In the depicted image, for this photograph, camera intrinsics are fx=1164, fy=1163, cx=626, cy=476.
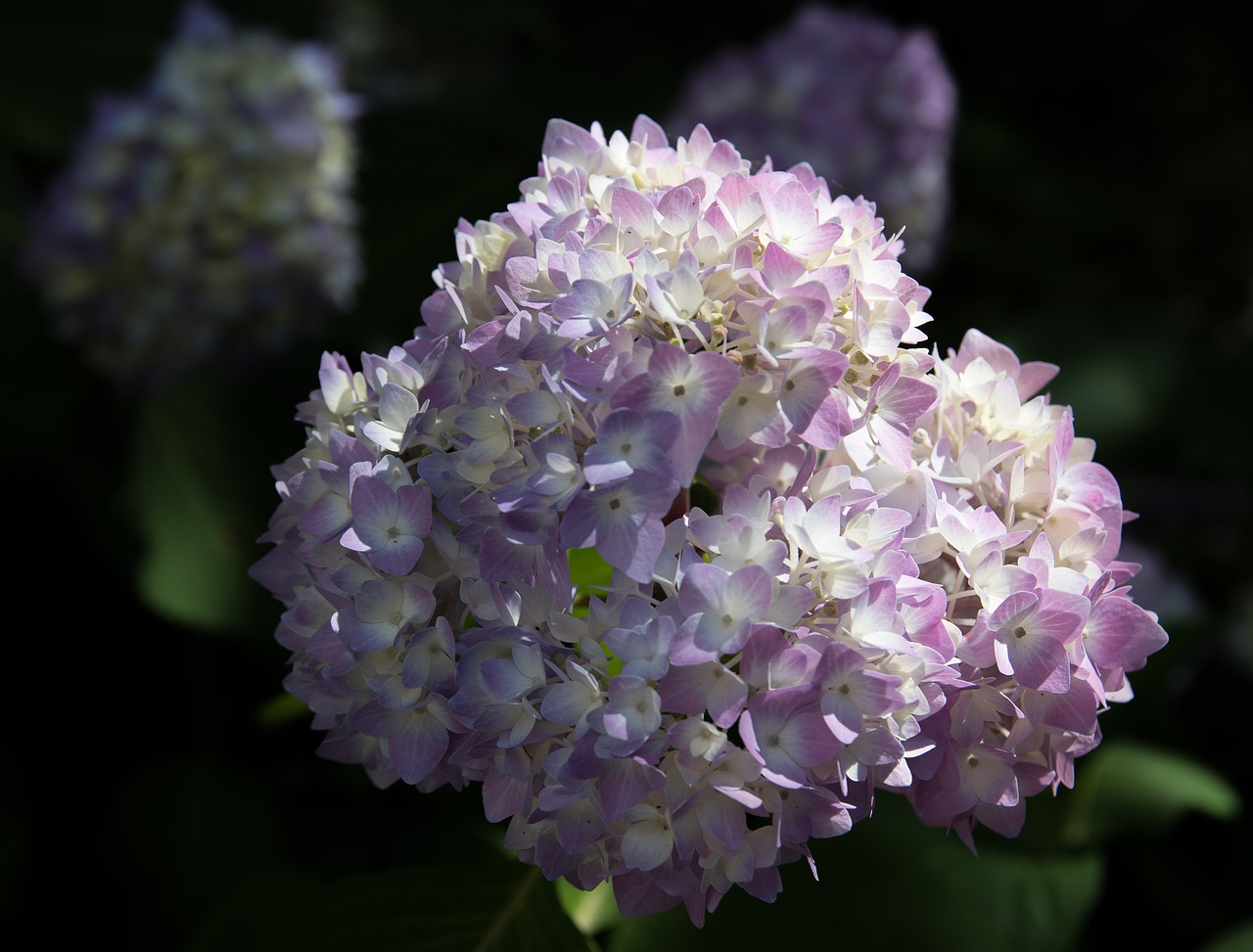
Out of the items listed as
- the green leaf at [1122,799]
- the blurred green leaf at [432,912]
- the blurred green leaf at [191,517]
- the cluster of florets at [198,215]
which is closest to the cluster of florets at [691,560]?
the blurred green leaf at [432,912]

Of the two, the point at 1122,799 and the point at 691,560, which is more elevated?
the point at 691,560

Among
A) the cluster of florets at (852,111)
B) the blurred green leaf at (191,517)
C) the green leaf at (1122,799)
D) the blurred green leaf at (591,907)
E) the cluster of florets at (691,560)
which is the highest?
the cluster of florets at (691,560)

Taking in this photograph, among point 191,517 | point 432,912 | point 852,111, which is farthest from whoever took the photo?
point 852,111

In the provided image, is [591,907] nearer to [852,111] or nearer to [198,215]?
[198,215]

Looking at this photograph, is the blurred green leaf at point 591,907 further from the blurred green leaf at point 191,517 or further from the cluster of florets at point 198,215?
the cluster of florets at point 198,215

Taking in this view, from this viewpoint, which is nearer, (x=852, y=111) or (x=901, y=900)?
(x=901, y=900)

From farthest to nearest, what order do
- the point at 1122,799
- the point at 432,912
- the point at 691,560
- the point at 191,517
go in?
the point at 191,517 → the point at 1122,799 → the point at 432,912 → the point at 691,560

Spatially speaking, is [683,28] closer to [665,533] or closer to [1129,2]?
[1129,2]

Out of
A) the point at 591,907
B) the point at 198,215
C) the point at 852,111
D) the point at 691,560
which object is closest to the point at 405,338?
the point at 198,215
